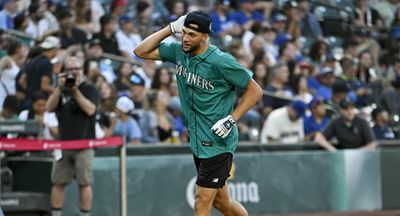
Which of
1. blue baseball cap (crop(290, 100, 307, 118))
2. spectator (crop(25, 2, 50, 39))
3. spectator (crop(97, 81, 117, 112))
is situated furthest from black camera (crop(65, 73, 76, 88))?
spectator (crop(25, 2, 50, 39))

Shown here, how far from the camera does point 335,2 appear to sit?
2378cm

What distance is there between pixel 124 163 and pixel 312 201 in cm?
373

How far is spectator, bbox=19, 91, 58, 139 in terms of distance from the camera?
14.0 metres

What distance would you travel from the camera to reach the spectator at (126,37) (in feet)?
58.8

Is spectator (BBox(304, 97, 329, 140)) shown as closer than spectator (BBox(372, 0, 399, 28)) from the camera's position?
Yes

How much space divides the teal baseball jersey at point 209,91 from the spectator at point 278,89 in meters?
7.58

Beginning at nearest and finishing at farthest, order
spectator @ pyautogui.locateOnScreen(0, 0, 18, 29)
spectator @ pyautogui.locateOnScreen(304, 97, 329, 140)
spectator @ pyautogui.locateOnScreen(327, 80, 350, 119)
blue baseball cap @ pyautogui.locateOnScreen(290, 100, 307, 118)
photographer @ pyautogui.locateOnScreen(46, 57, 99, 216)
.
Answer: photographer @ pyautogui.locateOnScreen(46, 57, 99, 216), blue baseball cap @ pyautogui.locateOnScreen(290, 100, 307, 118), spectator @ pyautogui.locateOnScreen(304, 97, 329, 140), spectator @ pyautogui.locateOnScreen(0, 0, 18, 29), spectator @ pyautogui.locateOnScreen(327, 80, 350, 119)

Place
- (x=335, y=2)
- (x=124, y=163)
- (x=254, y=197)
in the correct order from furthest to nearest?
(x=335, y=2) < (x=254, y=197) < (x=124, y=163)

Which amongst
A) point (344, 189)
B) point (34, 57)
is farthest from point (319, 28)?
point (34, 57)

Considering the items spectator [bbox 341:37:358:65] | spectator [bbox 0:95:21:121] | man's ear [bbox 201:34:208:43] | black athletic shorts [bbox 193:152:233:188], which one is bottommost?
black athletic shorts [bbox 193:152:233:188]

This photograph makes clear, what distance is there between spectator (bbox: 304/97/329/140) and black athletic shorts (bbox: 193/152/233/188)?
6.70 meters

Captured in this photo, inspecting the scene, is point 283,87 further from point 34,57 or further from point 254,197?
point 34,57

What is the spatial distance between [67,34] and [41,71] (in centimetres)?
219

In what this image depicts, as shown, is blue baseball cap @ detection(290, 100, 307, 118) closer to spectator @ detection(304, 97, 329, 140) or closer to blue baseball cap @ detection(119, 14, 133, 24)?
spectator @ detection(304, 97, 329, 140)
